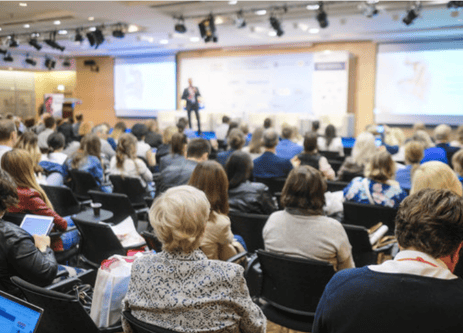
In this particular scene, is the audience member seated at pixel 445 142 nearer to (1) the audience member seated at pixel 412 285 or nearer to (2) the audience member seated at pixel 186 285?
(1) the audience member seated at pixel 412 285

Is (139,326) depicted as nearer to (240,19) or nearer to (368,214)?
(368,214)

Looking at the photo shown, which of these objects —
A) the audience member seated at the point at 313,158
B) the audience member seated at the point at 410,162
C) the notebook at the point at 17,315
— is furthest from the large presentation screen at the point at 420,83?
the notebook at the point at 17,315

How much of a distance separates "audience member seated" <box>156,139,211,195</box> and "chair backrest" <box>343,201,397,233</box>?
1.51m

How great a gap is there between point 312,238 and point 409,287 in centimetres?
122

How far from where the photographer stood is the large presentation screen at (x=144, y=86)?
16484 mm

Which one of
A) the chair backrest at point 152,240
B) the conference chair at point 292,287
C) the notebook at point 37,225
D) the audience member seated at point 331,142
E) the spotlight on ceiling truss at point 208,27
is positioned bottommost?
the conference chair at point 292,287

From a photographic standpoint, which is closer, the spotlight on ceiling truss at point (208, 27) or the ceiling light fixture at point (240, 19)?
the ceiling light fixture at point (240, 19)

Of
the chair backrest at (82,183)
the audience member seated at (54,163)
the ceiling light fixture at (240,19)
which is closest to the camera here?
the audience member seated at (54,163)

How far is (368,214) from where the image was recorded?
356cm

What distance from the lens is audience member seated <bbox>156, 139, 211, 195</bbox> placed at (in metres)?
4.25

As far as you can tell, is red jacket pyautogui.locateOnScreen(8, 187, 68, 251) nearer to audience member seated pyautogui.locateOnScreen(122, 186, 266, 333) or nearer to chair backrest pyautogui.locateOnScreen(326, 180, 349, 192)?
audience member seated pyautogui.locateOnScreen(122, 186, 266, 333)

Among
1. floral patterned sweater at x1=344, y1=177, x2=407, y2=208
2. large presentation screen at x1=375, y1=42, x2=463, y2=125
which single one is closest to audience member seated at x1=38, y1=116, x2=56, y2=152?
floral patterned sweater at x1=344, y1=177, x2=407, y2=208

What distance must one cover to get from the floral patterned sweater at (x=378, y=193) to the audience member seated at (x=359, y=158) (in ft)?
4.69

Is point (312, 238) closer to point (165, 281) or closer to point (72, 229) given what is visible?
point (165, 281)
